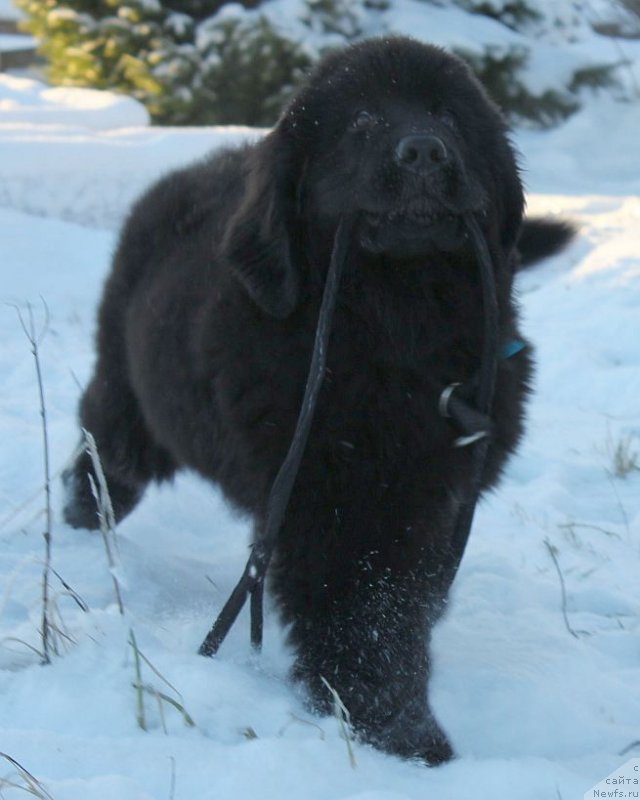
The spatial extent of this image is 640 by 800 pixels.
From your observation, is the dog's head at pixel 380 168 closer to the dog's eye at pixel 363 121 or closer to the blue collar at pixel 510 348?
the dog's eye at pixel 363 121

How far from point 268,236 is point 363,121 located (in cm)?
32

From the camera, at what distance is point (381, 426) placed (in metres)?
2.47

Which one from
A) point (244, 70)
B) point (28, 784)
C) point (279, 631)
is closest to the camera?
point (28, 784)

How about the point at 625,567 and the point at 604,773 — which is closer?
the point at 604,773

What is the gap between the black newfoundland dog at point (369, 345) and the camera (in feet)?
7.95

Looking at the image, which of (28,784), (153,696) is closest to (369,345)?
(153,696)

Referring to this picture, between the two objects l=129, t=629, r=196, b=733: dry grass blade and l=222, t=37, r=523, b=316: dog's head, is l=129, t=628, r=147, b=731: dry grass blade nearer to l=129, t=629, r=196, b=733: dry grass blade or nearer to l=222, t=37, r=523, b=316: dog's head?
l=129, t=629, r=196, b=733: dry grass blade

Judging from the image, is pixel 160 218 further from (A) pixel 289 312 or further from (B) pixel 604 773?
(B) pixel 604 773

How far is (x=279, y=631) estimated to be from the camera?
271 cm

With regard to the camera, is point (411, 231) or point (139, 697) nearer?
point (139, 697)

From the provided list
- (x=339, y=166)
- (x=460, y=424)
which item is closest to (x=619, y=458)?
(x=460, y=424)

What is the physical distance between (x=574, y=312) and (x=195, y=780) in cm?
432

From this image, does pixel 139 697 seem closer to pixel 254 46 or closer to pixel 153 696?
pixel 153 696

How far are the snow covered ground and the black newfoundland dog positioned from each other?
0.64 feet
